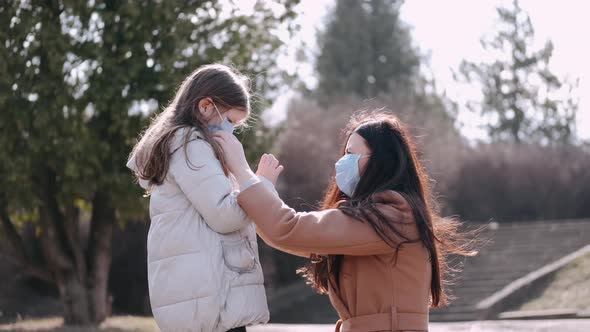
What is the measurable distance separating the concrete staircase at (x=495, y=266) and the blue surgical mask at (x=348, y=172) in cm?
1464

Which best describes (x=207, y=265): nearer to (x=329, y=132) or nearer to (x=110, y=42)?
(x=110, y=42)

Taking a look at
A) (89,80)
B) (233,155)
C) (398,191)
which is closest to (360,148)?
(398,191)

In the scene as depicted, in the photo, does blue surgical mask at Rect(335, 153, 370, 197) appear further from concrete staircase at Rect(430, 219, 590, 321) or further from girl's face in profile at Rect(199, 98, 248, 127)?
concrete staircase at Rect(430, 219, 590, 321)

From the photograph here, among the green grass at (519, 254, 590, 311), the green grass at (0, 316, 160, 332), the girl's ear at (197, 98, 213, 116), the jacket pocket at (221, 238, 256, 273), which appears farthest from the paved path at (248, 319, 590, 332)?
the girl's ear at (197, 98, 213, 116)

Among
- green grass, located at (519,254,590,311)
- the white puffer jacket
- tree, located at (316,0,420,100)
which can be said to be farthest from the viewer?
tree, located at (316,0,420,100)

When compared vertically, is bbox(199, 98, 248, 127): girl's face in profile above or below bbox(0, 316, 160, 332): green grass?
above

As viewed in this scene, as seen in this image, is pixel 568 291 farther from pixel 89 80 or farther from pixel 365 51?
pixel 365 51

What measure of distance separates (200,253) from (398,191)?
32.4 inches

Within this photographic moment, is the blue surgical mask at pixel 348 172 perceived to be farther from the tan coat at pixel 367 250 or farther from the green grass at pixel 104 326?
the green grass at pixel 104 326

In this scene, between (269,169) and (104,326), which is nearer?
(269,169)

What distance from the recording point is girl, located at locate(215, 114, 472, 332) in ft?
11.2

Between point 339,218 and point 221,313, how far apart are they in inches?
22.9

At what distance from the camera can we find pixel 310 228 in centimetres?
344

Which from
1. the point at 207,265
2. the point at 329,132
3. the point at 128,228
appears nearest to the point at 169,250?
the point at 207,265
